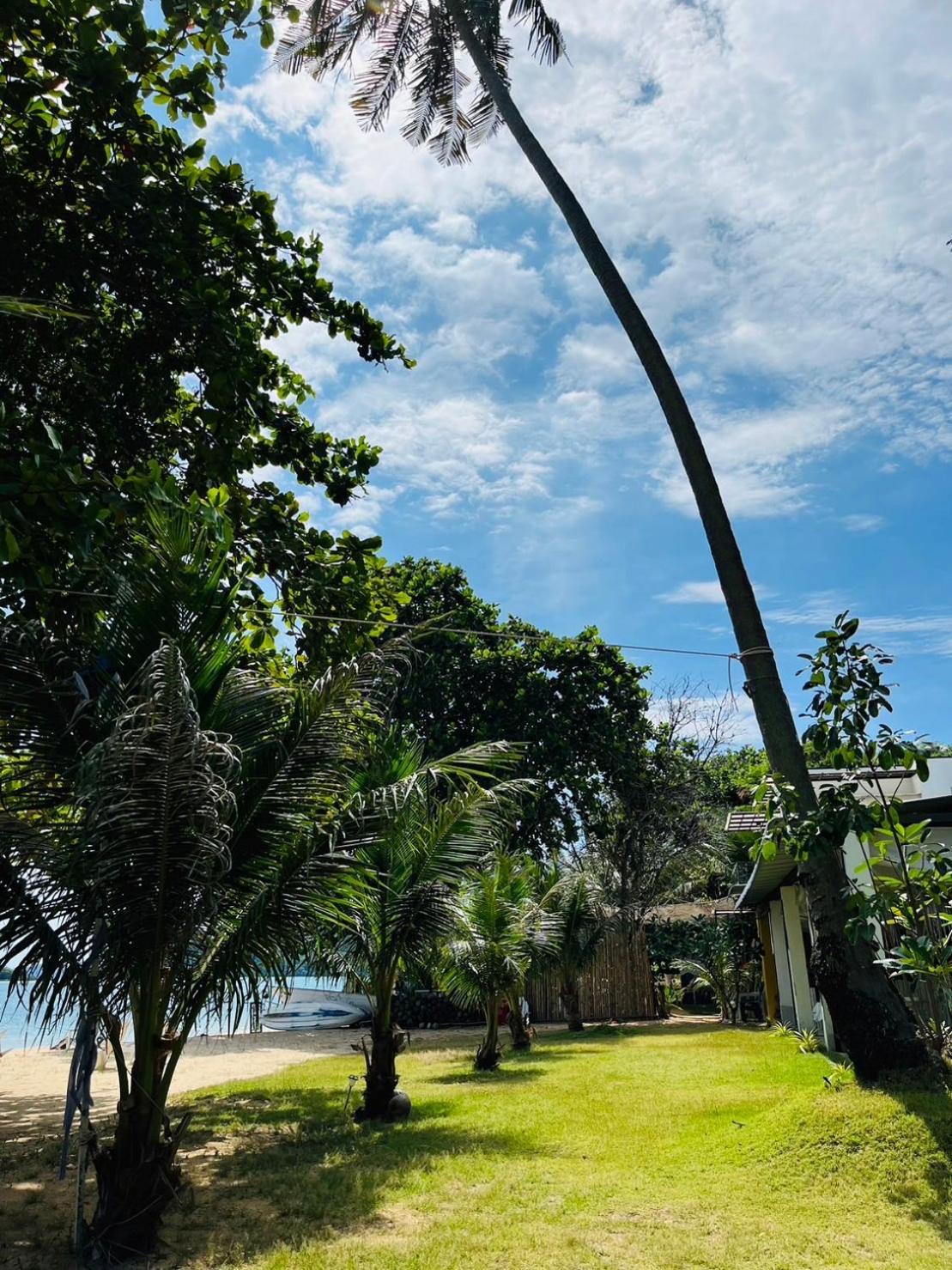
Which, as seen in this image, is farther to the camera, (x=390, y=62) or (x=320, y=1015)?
(x=320, y=1015)

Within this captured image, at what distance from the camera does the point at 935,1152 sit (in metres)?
5.66

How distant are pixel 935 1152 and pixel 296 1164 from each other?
15.2 feet

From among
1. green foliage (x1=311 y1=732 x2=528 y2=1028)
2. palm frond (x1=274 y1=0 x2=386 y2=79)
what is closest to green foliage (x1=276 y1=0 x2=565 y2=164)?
palm frond (x1=274 y1=0 x2=386 y2=79)

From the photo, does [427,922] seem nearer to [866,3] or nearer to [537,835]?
[866,3]

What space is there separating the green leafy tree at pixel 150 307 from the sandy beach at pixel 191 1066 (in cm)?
441

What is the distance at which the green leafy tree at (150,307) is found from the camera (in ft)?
20.7

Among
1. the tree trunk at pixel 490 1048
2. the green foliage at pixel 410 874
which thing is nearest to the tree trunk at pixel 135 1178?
the green foliage at pixel 410 874

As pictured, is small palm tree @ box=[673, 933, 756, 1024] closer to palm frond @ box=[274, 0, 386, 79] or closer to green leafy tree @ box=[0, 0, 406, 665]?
green leafy tree @ box=[0, 0, 406, 665]

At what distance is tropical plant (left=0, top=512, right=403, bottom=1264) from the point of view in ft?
15.9

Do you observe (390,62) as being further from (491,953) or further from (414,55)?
(491,953)

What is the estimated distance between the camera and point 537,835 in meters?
23.8

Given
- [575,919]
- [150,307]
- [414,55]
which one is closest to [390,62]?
[414,55]

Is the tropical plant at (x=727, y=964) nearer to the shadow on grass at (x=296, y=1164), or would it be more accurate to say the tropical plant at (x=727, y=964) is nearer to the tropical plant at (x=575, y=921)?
the tropical plant at (x=575, y=921)

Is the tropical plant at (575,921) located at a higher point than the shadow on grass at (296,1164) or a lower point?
higher
